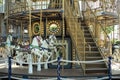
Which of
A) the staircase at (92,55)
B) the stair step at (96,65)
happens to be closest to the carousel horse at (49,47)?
the staircase at (92,55)

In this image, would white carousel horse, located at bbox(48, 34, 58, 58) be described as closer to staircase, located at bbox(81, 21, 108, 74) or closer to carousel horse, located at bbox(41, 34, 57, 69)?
carousel horse, located at bbox(41, 34, 57, 69)

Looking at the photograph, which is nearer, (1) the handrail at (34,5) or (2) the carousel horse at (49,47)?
(2) the carousel horse at (49,47)

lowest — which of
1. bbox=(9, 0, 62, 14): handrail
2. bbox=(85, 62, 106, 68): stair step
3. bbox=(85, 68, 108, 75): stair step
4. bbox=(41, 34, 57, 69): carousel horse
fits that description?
bbox=(85, 68, 108, 75): stair step

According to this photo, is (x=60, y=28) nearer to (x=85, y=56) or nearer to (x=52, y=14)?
(x=52, y=14)

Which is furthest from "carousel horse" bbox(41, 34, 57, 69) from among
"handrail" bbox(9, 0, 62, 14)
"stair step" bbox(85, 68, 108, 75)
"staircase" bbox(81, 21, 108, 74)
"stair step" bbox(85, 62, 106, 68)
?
"stair step" bbox(85, 68, 108, 75)

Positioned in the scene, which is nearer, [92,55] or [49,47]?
[92,55]

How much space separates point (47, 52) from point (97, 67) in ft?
9.98

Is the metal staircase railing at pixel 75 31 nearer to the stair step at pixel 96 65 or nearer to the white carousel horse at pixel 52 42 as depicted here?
the stair step at pixel 96 65

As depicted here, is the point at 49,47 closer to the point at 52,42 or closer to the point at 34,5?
the point at 52,42

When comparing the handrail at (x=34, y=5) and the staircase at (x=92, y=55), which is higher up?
the handrail at (x=34, y=5)

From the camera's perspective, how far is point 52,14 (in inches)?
645

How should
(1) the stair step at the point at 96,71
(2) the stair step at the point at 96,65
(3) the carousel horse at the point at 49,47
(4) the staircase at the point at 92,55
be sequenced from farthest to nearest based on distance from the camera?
(3) the carousel horse at the point at 49,47
(2) the stair step at the point at 96,65
(4) the staircase at the point at 92,55
(1) the stair step at the point at 96,71

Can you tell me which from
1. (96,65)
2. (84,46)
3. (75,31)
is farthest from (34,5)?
(96,65)

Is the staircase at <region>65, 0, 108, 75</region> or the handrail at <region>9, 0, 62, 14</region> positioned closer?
the staircase at <region>65, 0, 108, 75</region>
